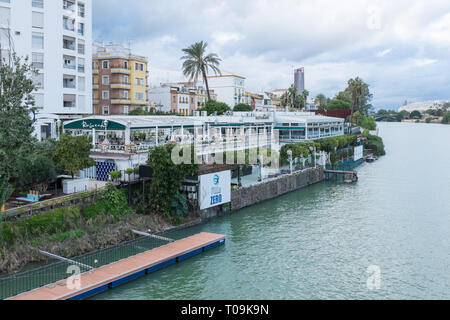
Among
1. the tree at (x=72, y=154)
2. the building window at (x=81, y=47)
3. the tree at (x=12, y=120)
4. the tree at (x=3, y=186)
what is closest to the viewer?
the tree at (x=3, y=186)

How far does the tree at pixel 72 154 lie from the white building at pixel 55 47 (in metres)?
14.1

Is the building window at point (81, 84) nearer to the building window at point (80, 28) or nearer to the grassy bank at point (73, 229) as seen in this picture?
the building window at point (80, 28)

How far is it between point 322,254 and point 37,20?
37.7 metres

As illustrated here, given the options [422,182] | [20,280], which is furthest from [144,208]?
[422,182]

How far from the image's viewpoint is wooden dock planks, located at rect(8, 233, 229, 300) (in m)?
16.6

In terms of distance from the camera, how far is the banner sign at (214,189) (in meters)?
29.6

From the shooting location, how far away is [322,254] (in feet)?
79.3

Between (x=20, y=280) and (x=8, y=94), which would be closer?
(x=20, y=280)

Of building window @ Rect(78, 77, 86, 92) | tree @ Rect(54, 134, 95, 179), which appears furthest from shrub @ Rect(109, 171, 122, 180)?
building window @ Rect(78, 77, 86, 92)

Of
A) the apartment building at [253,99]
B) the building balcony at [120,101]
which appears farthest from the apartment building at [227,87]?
the building balcony at [120,101]

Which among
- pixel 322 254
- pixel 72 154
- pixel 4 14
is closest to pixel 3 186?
pixel 72 154

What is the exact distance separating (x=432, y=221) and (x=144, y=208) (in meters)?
20.8
